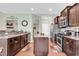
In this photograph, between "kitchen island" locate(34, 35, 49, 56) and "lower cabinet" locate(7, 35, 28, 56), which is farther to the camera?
"kitchen island" locate(34, 35, 49, 56)

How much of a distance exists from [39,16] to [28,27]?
5.99ft

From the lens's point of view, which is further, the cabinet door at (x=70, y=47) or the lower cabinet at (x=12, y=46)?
the lower cabinet at (x=12, y=46)

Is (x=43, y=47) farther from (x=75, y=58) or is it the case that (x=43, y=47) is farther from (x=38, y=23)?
(x=38, y=23)

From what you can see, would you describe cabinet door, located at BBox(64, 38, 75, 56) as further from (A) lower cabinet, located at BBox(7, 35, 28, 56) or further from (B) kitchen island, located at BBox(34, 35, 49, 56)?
(A) lower cabinet, located at BBox(7, 35, 28, 56)

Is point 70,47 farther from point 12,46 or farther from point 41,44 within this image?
point 12,46

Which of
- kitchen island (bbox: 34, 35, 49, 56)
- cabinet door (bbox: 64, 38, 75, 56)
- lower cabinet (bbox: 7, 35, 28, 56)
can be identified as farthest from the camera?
kitchen island (bbox: 34, 35, 49, 56)

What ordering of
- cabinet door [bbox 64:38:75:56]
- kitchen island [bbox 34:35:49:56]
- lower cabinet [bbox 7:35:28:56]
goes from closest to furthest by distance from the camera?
1. cabinet door [bbox 64:38:75:56]
2. lower cabinet [bbox 7:35:28:56]
3. kitchen island [bbox 34:35:49:56]

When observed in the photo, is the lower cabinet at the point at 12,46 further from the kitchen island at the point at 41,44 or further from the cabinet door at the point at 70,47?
the cabinet door at the point at 70,47

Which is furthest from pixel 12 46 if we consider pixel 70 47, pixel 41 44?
pixel 70 47

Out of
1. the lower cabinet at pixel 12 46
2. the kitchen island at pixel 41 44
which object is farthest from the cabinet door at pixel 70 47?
the lower cabinet at pixel 12 46

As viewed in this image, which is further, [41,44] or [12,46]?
[41,44]

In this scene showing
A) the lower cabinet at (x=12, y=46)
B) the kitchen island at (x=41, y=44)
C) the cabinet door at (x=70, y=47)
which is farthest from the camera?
the kitchen island at (x=41, y=44)

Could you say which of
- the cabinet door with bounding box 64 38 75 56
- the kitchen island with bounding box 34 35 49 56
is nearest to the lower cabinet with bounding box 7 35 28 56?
the kitchen island with bounding box 34 35 49 56

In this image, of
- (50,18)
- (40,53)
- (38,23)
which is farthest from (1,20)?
(40,53)
